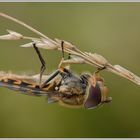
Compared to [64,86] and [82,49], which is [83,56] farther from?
[82,49]

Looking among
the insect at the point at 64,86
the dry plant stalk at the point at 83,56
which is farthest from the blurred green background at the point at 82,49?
the dry plant stalk at the point at 83,56

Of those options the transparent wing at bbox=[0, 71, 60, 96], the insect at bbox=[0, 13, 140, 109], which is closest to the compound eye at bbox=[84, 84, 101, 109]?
the insect at bbox=[0, 13, 140, 109]

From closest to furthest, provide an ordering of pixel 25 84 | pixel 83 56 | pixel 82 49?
1. pixel 83 56
2. pixel 25 84
3. pixel 82 49

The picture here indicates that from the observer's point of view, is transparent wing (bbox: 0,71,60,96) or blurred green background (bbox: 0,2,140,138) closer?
transparent wing (bbox: 0,71,60,96)

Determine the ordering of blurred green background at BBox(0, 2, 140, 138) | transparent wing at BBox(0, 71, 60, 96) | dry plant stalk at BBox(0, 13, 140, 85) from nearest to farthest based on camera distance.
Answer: dry plant stalk at BBox(0, 13, 140, 85), transparent wing at BBox(0, 71, 60, 96), blurred green background at BBox(0, 2, 140, 138)

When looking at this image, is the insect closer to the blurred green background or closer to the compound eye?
the compound eye

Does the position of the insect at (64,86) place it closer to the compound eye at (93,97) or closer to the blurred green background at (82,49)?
the compound eye at (93,97)

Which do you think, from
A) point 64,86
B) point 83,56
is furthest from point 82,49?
point 83,56
